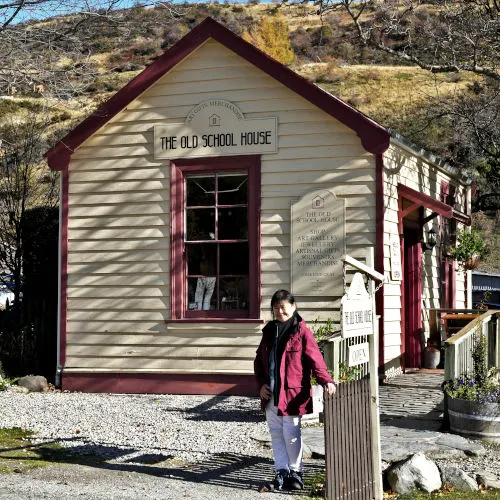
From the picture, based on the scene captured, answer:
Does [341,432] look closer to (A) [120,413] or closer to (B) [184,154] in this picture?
(A) [120,413]

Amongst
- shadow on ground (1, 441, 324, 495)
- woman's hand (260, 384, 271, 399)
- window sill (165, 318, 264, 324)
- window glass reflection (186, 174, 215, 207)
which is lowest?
shadow on ground (1, 441, 324, 495)

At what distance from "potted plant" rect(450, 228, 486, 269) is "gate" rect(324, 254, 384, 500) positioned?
858 cm

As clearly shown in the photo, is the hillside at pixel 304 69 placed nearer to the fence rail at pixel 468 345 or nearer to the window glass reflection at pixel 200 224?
the window glass reflection at pixel 200 224

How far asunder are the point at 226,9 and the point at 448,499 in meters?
85.7

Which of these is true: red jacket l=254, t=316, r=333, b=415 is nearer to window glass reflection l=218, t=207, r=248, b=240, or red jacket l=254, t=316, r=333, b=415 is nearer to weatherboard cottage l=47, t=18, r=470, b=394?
weatherboard cottage l=47, t=18, r=470, b=394

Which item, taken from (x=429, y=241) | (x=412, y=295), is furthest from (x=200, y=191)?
(x=429, y=241)

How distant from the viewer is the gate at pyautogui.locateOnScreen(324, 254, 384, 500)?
20.8 ft

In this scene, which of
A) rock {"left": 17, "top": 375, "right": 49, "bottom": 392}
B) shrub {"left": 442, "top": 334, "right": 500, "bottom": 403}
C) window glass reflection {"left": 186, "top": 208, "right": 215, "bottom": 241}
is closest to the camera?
shrub {"left": 442, "top": 334, "right": 500, "bottom": 403}

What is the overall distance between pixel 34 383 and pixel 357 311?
7.45 m

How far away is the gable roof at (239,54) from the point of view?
12070 millimetres

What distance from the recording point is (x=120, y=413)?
10.9 meters

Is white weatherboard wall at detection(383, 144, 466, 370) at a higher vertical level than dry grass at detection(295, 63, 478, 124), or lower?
lower

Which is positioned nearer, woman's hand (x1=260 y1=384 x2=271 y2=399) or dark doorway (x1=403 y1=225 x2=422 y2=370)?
woman's hand (x1=260 y1=384 x2=271 y2=399)

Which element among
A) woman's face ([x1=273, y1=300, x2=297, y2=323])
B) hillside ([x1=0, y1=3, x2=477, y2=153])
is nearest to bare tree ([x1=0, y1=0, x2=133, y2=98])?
hillside ([x1=0, y1=3, x2=477, y2=153])
